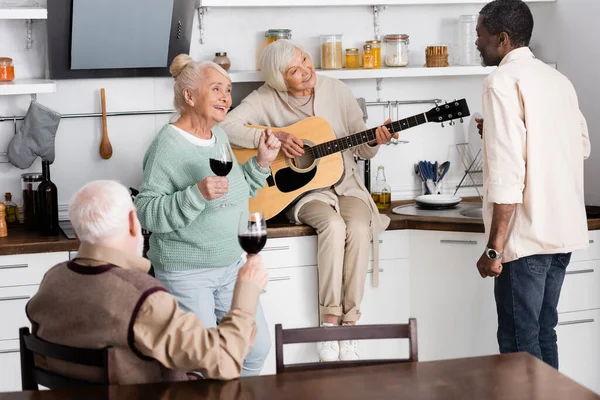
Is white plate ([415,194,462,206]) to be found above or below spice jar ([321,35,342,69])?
below

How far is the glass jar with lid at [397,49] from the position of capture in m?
4.43

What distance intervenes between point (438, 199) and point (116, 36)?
1.70 m

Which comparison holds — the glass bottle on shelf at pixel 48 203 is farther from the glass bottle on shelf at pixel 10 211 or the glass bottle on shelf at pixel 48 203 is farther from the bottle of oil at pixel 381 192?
the bottle of oil at pixel 381 192

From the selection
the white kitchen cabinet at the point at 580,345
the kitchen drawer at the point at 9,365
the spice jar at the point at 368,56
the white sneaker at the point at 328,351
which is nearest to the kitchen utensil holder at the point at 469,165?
the spice jar at the point at 368,56

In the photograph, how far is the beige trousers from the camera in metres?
3.87

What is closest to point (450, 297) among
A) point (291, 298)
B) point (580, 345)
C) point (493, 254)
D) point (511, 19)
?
point (580, 345)

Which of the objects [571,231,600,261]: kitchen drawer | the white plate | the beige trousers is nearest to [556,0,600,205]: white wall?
[571,231,600,261]: kitchen drawer

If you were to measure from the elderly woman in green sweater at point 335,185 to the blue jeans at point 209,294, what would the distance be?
68 centimetres

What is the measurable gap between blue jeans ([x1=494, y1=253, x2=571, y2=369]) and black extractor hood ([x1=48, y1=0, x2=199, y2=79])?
189cm

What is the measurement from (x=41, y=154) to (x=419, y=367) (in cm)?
249

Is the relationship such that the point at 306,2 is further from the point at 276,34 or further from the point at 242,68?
the point at 242,68

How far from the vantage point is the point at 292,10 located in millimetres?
4430

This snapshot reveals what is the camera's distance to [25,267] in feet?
12.2

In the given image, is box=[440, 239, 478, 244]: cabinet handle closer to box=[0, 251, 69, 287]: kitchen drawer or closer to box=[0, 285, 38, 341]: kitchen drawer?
box=[0, 251, 69, 287]: kitchen drawer
